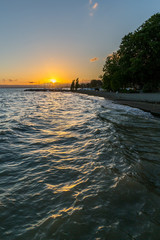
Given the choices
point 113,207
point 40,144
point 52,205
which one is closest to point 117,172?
point 113,207

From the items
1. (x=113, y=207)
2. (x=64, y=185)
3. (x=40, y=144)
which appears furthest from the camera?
(x=40, y=144)

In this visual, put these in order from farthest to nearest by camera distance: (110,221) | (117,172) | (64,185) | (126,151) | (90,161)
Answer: (126,151), (90,161), (117,172), (64,185), (110,221)

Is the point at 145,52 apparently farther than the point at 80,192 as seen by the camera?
Yes

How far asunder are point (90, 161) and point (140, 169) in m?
1.64

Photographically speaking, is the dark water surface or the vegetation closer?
the dark water surface

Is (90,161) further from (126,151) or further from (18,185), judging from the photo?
(18,185)

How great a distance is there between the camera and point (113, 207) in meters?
3.13

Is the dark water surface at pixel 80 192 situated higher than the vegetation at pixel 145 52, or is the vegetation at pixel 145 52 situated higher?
the vegetation at pixel 145 52

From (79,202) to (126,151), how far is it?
3493 millimetres

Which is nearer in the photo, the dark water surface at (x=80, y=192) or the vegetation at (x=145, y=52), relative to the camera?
the dark water surface at (x=80, y=192)

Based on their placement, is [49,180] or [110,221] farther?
→ [49,180]

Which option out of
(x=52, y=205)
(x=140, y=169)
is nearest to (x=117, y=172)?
(x=140, y=169)

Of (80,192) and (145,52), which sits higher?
(145,52)

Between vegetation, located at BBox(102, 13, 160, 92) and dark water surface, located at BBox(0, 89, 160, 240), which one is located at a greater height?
vegetation, located at BBox(102, 13, 160, 92)
